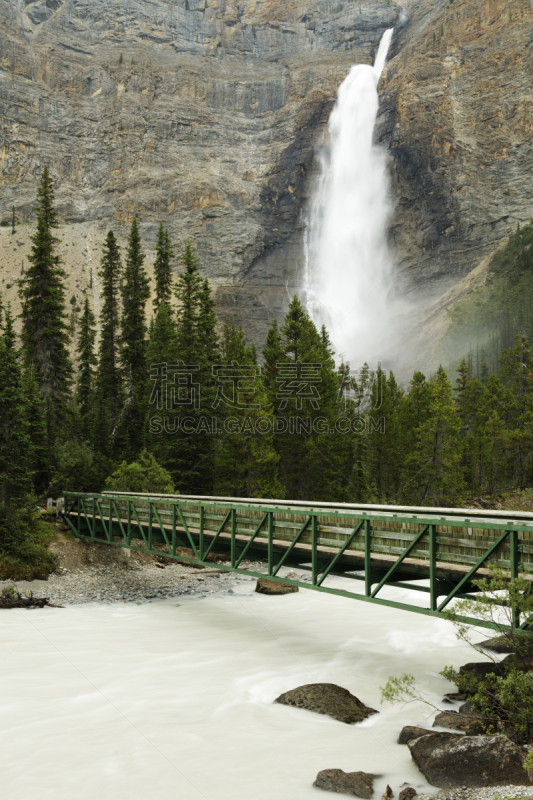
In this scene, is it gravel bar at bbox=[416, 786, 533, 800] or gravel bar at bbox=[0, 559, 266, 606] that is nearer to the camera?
gravel bar at bbox=[416, 786, 533, 800]

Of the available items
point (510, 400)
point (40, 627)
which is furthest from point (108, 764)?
point (510, 400)

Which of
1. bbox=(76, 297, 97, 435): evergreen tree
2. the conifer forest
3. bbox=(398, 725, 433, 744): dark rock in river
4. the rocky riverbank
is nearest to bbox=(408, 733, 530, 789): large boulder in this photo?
bbox=(398, 725, 433, 744): dark rock in river

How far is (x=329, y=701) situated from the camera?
10922 mm

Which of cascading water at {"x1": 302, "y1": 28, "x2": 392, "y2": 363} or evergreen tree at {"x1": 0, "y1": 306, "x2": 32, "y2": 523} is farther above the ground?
cascading water at {"x1": 302, "y1": 28, "x2": 392, "y2": 363}

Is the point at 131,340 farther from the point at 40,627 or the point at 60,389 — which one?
the point at 40,627

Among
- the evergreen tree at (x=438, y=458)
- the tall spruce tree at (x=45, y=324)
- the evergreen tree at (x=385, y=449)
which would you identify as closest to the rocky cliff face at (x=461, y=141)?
the evergreen tree at (x=385, y=449)

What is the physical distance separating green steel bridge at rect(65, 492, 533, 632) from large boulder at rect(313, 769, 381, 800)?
9.08ft

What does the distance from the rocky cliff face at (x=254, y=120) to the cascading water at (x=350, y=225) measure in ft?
8.80

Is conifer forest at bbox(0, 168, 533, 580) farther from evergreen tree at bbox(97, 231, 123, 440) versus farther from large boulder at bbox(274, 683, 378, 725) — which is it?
large boulder at bbox(274, 683, 378, 725)

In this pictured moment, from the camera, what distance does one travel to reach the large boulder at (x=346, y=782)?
25.7 ft

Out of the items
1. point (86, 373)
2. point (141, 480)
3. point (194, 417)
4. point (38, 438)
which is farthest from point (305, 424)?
point (86, 373)

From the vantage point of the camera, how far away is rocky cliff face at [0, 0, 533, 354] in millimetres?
92062

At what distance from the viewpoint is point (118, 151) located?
109125 millimetres

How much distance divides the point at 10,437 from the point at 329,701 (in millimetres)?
16210
